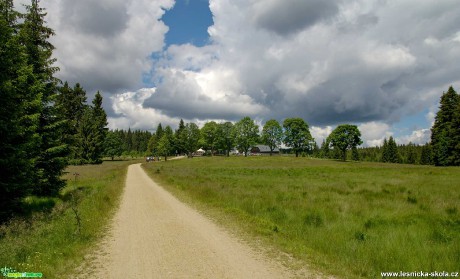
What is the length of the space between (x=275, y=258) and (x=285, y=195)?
11.3 metres

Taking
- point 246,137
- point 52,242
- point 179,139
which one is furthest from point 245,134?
point 52,242

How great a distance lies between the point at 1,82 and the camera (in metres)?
12.3

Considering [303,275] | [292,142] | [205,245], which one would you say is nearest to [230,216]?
[205,245]

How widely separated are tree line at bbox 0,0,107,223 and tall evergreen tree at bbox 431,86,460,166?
64.5 metres

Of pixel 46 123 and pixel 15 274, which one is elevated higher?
pixel 46 123

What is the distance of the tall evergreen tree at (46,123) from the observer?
19.9 meters

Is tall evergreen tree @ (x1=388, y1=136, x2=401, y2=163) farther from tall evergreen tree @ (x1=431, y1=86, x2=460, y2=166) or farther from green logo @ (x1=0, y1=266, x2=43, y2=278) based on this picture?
green logo @ (x1=0, y1=266, x2=43, y2=278)

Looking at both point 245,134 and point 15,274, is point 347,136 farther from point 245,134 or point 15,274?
point 15,274

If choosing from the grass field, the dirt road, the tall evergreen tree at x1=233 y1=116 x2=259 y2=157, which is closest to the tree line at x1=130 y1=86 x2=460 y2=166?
the tall evergreen tree at x1=233 y1=116 x2=259 y2=157

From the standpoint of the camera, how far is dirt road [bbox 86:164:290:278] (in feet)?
21.9

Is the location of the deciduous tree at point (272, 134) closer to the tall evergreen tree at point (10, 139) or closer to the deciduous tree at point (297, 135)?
the deciduous tree at point (297, 135)

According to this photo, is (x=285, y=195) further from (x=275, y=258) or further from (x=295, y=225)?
(x=275, y=258)

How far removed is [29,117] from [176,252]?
1238 cm

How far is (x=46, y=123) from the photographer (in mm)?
20641
